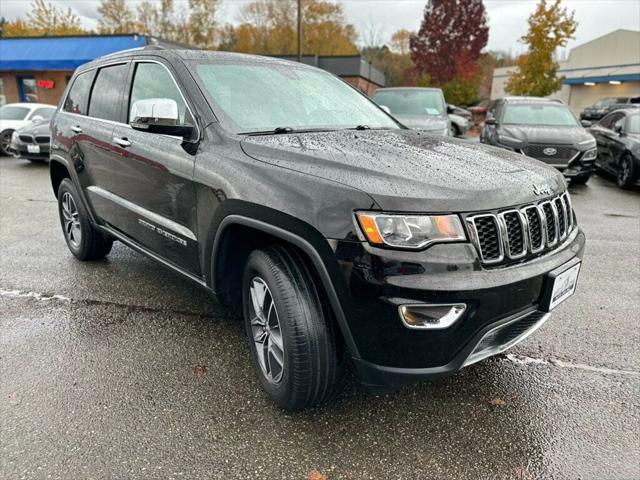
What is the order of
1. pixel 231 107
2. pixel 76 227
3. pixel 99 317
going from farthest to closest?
pixel 76 227 → pixel 99 317 → pixel 231 107

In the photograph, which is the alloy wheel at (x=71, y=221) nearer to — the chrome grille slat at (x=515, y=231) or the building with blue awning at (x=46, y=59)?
the chrome grille slat at (x=515, y=231)

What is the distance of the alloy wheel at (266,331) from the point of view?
2.37 m

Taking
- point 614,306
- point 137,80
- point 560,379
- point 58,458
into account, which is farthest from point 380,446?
point 137,80

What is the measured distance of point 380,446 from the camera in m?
2.23

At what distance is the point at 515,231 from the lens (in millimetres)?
2082

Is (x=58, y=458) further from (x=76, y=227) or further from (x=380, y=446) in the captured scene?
(x=76, y=227)

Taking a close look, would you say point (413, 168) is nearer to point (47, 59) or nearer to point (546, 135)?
point (546, 135)

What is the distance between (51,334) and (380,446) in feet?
7.91

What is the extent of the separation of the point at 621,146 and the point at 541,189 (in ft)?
28.2

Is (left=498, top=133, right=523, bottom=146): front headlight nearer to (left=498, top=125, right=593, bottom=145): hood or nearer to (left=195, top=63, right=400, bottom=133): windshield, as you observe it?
(left=498, top=125, right=593, bottom=145): hood

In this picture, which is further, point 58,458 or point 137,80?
point 137,80

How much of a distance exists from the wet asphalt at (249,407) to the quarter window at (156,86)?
150 centimetres

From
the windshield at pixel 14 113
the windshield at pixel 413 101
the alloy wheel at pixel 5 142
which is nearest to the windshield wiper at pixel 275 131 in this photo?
the windshield at pixel 413 101

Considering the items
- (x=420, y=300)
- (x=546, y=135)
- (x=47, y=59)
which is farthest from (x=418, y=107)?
(x=47, y=59)
